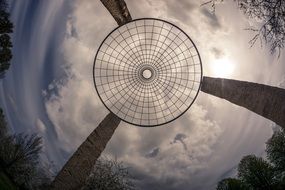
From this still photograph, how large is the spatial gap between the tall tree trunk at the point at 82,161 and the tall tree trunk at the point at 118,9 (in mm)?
4604

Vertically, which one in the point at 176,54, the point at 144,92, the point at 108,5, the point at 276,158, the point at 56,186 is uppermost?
the point at 276,158

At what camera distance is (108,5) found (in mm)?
11266

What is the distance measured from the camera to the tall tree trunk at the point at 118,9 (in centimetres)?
1126

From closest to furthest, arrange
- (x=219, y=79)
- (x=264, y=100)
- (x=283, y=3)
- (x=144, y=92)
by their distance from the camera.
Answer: (x=283, y=3), (x=264, y=100), (x=219, y=79), (x=144, y=92)

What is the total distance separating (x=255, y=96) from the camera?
9945mm

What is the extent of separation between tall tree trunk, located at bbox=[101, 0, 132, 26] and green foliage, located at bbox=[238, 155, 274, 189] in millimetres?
33170

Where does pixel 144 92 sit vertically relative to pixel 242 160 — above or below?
below

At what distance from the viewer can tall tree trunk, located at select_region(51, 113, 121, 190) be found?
443 inches

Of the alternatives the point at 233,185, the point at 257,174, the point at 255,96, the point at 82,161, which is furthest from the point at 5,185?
the point at 233,185

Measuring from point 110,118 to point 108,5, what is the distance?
5.00 metres

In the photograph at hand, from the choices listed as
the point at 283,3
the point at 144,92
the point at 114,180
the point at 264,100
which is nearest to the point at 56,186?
the point at 144,92

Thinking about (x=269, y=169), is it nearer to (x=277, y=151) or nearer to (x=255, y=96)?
(x=277, y=151)

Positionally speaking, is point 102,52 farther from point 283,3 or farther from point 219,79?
point 283,3

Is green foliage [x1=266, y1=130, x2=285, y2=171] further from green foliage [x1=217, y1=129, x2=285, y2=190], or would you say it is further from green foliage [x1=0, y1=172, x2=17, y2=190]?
green foliage [x1=0, y1=172, x2=17, y2=190]
